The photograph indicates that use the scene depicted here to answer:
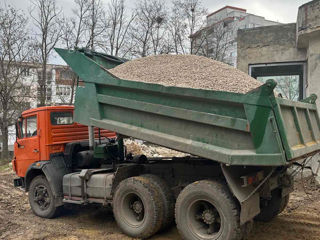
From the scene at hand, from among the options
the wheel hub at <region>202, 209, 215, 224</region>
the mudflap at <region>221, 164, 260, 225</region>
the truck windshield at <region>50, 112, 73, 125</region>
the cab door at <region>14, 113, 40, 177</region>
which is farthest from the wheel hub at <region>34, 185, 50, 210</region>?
the mudflap at <region>221, 164, 260, 225</region>

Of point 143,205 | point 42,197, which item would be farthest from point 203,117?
point 42,197

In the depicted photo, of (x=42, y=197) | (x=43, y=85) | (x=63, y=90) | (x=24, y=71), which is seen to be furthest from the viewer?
(x=63, y=90)

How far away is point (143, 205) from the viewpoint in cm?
512

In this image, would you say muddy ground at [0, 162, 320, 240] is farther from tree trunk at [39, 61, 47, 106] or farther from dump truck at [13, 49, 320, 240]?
tree trunk at [39, 61, 47, 106]

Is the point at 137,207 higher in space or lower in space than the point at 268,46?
lower

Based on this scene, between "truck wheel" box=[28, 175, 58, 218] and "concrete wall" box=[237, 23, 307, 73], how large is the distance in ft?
26.5

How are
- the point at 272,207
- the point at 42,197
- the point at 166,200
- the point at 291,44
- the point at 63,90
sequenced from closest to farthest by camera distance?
the point at 166,200 → the point at 272,207 → the point at 42,197 → the point at 291,44 → the point at 63,90

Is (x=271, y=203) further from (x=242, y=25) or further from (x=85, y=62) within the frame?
(x=242, y=25)

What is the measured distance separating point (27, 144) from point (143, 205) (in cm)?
340

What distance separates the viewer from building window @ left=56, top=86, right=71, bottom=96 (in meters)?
21.0

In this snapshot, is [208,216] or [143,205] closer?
[208,216]

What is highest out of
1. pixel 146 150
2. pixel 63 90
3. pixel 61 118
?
pixel 63 90

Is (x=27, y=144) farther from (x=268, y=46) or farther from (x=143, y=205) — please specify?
(x=268, y=46)

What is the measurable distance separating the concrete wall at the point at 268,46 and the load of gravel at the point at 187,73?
6.29 metres
